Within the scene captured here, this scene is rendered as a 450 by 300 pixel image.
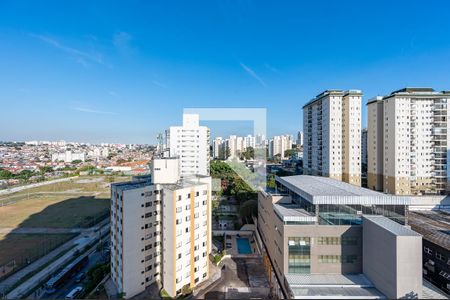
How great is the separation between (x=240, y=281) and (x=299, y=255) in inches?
106

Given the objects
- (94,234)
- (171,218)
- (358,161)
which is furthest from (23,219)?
(358,161)

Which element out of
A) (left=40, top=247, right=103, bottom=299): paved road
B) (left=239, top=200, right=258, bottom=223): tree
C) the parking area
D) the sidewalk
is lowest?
(left=40, top=247, right=103, bottom=299): paved road

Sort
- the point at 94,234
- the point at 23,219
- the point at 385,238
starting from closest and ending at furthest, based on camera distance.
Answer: the point at 385,238
the point at 94,234
the point at 23,219

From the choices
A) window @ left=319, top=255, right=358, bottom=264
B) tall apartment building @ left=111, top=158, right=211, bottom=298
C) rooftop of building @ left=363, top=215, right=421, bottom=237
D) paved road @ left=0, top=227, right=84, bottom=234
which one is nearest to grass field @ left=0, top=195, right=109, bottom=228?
paved road @ left=0, top=227, right=84, bottom=234

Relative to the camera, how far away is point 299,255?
605cm

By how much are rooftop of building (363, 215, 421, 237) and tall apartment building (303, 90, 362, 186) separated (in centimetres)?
1184

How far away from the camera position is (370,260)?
5.56 m

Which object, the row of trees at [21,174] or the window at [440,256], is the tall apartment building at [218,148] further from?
the window at [440,256]

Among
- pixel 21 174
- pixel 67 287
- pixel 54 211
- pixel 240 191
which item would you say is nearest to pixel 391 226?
pixel 240 191

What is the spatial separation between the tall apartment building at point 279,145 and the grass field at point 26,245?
105 ft

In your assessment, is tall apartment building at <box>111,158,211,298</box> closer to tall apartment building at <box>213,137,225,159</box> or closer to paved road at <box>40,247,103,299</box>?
paved road at <box>40,247,103,299</box>

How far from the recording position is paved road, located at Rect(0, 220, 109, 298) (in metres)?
7.72

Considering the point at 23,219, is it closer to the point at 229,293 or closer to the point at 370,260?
the point at 229,293

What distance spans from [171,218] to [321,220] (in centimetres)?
430
